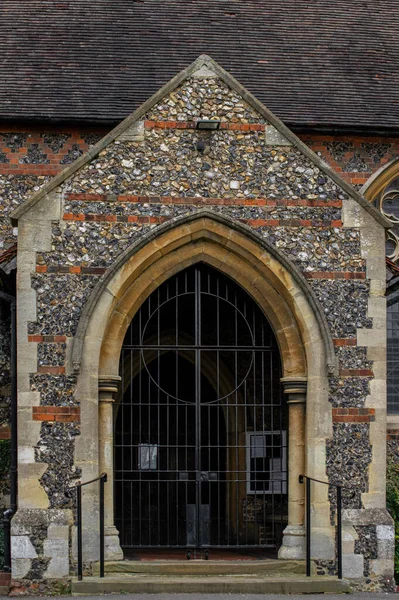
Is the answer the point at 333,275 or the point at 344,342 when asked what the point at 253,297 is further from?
the point at 344,342

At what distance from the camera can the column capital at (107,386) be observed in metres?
13.1

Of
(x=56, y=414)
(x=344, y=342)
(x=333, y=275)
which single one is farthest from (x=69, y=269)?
(x=344, y=342)

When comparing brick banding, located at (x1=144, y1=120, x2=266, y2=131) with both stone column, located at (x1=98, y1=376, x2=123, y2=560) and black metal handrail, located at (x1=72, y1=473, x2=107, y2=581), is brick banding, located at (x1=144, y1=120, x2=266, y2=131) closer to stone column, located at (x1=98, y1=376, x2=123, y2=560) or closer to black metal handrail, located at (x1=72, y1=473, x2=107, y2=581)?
stone column, located at (x1=98, y1=376, x2=123, y2=560)

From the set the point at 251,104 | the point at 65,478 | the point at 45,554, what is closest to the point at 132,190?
the point at 251,104

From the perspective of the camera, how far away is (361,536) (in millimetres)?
12930

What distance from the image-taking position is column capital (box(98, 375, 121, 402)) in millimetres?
13070

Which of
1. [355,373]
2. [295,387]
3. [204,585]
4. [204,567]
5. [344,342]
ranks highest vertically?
[344,342]

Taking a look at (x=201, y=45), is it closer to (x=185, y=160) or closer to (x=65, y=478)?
(x=185, y=160)

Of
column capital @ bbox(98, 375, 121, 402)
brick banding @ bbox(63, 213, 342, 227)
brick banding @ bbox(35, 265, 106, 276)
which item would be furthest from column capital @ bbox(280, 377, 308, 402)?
brick banding @ bbox(35, 265, 106, 276)

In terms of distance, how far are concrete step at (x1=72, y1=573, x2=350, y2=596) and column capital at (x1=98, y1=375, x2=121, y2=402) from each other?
1.98 meters

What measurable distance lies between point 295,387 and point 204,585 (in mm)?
2479

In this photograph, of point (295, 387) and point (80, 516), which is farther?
point (295, 387)

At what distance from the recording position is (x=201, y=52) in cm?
1755

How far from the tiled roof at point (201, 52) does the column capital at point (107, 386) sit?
13.8 ft
